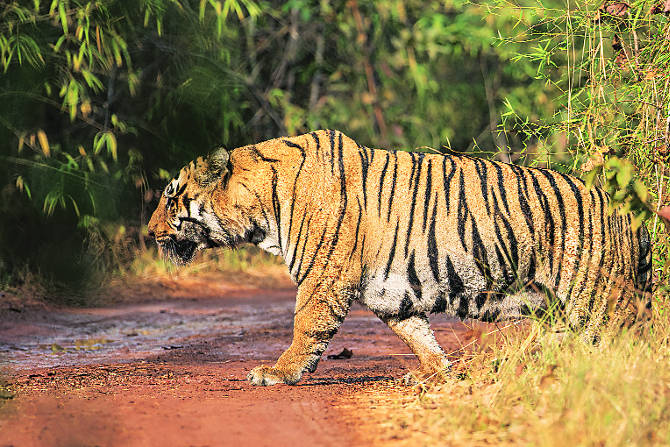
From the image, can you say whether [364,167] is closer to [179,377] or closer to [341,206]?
[341,206]

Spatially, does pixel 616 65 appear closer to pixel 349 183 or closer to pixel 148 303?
pixel 349 183

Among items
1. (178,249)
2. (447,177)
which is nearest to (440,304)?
(447,177)

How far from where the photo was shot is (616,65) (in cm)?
590

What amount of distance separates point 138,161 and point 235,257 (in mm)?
2027

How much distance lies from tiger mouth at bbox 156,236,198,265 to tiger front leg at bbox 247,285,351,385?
2.98 feet

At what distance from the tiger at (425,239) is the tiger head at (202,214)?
0.05 feet

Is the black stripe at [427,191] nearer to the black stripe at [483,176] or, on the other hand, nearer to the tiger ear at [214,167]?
the black stripe at [483,176]

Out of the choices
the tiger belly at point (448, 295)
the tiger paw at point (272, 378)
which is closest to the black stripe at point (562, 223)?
the tiger belly at point (448, 295)

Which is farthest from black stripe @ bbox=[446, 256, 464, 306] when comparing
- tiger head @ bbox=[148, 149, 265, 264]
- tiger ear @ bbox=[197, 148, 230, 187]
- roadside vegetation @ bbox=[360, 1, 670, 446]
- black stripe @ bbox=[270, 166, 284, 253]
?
tiger ear @ bbox=[197, 148, 230, 187]

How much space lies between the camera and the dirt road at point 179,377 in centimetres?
389

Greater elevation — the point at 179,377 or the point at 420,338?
the point at 420,338

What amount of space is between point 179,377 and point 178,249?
774mm

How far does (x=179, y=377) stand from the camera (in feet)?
18.0

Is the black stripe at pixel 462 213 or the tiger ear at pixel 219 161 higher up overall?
the tiger ear at pixel 219 161
